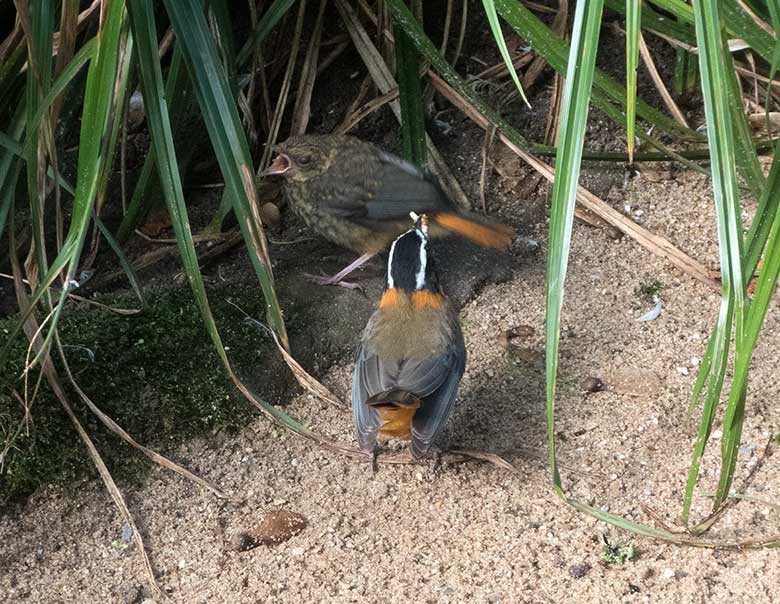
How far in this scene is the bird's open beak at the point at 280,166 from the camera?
14.0ft

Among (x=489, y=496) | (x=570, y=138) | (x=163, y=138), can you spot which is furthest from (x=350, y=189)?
(x=570, y=138)

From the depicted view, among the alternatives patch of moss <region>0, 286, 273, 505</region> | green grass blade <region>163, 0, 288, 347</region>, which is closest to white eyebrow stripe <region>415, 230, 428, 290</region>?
patch of moss <region>0, 286, 273, 505</region>

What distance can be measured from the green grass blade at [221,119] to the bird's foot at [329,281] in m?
0.97

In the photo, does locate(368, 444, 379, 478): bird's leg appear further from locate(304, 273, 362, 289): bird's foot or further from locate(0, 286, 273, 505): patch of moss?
locate(304, 273, 362, 289): bird's foot

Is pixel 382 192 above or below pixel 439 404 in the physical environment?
above

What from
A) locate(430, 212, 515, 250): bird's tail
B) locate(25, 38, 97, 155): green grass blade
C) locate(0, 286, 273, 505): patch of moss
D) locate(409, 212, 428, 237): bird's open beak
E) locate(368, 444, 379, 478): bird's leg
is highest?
locate(25, 38, 97, 155): green grass blade

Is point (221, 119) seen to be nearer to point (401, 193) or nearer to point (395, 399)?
point (395, 399)

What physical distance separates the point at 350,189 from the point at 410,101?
43 cm

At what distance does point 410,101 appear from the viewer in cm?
424

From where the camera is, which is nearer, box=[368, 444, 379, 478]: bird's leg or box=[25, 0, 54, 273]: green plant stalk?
box=[25, 0, 54, 273]: green plant stalk

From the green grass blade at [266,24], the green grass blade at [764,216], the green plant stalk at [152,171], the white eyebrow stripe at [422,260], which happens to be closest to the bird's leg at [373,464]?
the white eyebrow stripe at [422,260]

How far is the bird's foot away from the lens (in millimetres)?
4121

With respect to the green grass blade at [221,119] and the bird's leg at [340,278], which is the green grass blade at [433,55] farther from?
the green grass blade at [221,119]

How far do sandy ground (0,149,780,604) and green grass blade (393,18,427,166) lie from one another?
0.79 m
